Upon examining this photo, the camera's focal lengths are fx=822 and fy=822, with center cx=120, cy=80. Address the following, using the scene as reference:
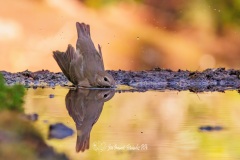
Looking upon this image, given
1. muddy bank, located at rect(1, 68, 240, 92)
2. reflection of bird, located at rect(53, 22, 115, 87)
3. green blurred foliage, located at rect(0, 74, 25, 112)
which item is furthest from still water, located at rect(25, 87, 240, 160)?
muddy bank, located at rect(1, 68, 240, 92)

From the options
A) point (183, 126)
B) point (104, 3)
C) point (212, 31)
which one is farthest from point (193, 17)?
point (183, 126)

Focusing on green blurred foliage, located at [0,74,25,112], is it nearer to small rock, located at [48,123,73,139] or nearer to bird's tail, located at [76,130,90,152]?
small rock, located at [48,123,73,139]

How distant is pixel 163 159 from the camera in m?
3.71

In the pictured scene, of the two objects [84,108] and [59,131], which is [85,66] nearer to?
[84,108]

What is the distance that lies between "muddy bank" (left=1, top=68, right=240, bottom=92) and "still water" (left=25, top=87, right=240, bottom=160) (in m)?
0.69

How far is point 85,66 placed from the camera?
7.41 metres

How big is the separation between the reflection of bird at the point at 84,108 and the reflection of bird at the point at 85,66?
0.14 m

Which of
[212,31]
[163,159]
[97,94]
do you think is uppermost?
[212,31]

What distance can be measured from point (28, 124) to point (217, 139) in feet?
3.59

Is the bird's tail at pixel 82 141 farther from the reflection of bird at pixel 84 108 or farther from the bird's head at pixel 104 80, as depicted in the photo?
the bird's head at pixel 104 80

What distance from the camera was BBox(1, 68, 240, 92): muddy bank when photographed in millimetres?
8031

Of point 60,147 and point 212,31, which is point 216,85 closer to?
point 212,31

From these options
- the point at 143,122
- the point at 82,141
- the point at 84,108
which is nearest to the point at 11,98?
the point at 84,108

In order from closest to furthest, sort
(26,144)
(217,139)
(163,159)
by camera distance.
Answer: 1. (163,159)
2. (26,144)
3. (217,139)
